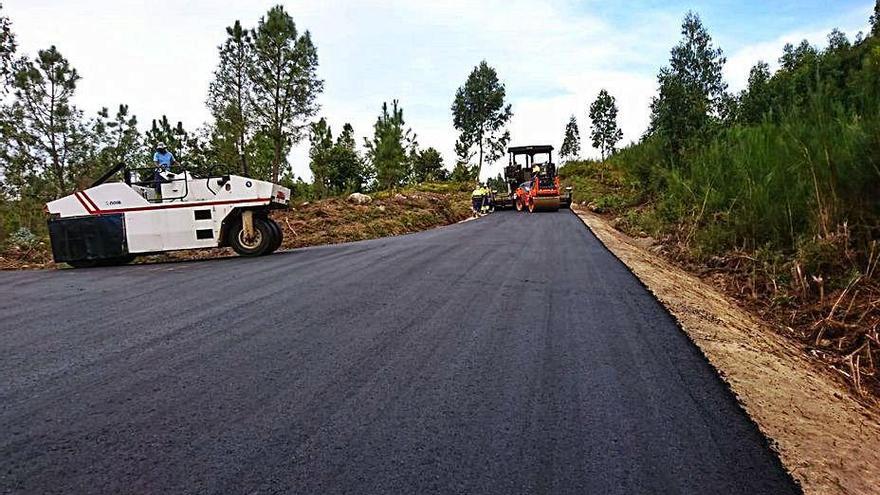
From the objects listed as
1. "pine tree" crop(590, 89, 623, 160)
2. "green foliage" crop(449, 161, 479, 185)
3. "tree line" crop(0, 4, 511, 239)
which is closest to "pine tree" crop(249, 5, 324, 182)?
"tree line" crop(0, 4, 511, 239)

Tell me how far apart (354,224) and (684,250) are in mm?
7599

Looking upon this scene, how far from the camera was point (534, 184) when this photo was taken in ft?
64.6

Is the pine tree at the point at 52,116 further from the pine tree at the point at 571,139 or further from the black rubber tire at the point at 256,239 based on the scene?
the pine tree at the point at 571,139

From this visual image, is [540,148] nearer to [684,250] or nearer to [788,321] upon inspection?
[684,250]

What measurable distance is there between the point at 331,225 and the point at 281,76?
1559 cm

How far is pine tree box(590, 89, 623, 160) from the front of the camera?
49.2 meters

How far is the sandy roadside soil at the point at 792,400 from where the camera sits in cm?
184

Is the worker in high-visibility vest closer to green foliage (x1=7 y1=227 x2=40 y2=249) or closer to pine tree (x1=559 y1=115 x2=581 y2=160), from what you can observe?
green foliage (x1=7 y1=227 x2=40 y2=249)

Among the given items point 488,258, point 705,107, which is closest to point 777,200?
point 488,258

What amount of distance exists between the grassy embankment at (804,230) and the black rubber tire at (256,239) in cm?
633

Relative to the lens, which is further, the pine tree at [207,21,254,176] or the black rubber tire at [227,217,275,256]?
the pine tree at [207,21,254,176]

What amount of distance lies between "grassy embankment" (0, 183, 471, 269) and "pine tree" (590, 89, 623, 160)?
36224mm

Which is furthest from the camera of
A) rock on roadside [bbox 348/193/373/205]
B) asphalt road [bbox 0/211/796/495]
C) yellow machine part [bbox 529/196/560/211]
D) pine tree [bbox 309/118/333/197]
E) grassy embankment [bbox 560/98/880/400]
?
pine tree [bbox 309/118/333/197]

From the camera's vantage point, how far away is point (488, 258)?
677 cm
